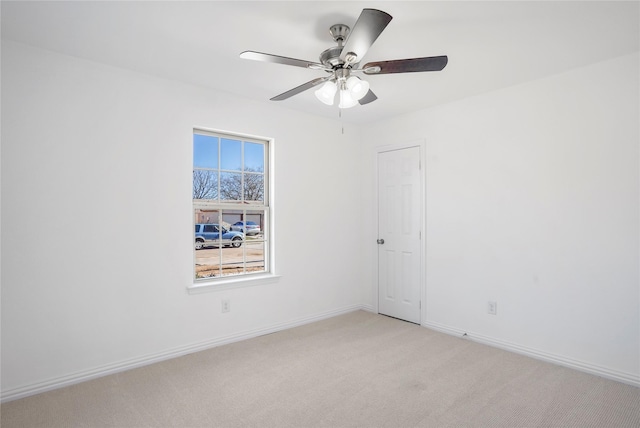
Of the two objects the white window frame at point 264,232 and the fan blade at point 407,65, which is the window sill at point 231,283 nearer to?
the white window frame at point 264,232

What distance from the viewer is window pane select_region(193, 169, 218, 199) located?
336 centimetres

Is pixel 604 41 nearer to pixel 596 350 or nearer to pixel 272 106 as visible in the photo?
pixel 596 350

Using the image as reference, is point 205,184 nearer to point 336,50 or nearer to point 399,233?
point 336,50

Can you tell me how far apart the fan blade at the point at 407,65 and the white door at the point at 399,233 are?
200 centimetres

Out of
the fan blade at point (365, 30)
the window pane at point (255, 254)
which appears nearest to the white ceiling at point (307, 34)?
the fan blade at point (365, 30)

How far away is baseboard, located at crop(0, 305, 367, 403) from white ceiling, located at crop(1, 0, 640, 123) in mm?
2352

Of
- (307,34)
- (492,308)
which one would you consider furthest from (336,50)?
(492,308)

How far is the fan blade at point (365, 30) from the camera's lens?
62.8 inches

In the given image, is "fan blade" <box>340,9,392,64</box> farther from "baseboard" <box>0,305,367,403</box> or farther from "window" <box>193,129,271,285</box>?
"baseboard" <box>0,305,367,403</box>

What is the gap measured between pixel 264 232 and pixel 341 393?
1.87 metres

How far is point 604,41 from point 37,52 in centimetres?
391

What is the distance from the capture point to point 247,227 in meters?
3.71

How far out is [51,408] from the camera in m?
2.29

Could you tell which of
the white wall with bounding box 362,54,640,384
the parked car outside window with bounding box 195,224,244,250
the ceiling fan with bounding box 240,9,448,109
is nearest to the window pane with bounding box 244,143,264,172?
the parked car outside window with bounding box 195,224,244,250
